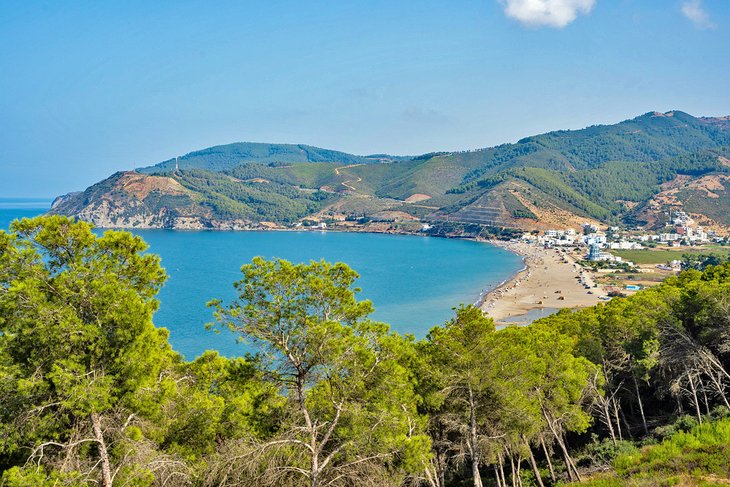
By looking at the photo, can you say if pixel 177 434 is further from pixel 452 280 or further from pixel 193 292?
pixel 452 280

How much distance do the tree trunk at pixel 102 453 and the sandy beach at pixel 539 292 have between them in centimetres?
4140

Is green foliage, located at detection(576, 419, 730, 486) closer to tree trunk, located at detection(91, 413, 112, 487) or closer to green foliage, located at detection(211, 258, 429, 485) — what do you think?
green foliage, located at detection(211, 258, 429, 485)

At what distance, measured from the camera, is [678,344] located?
17109mm

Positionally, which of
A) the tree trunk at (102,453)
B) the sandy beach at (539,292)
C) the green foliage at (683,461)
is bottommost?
the sandy beach at (539,292)

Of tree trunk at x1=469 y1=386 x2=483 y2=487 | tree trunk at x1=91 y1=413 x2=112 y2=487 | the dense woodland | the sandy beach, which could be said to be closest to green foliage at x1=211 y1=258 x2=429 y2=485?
the dense woodland

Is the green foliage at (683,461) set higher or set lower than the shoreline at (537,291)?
higher

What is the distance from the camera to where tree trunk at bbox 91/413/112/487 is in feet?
24.1

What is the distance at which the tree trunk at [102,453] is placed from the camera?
7.33m

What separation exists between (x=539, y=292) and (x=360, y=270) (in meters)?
32.1

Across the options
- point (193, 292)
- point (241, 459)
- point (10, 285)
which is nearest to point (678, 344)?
point (241, 459)

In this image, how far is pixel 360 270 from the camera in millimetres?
92688

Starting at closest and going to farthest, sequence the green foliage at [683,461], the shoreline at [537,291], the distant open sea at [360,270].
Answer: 1. the green foliage at [683,461]
2. the distant open sea at [360,270]
3. the shoreline at [537,291]

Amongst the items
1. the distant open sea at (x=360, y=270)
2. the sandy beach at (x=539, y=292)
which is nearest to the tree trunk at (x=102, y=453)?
the distant open sea at (x=360, y=270)

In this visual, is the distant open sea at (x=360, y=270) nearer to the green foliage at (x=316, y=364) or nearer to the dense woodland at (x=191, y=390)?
the dense woodland at (x=191, y=390)
